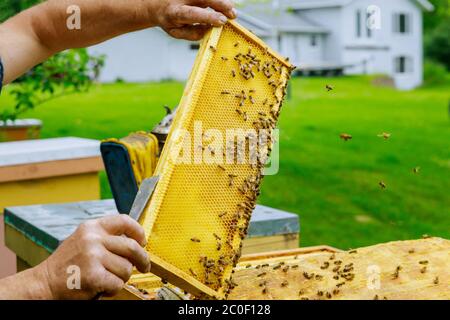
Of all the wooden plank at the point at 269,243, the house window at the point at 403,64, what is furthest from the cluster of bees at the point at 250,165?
the house window at the point at 403,64

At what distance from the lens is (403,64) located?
1773 inches

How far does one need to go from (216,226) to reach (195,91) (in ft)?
1.60

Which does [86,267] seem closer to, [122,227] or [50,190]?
[122,227]

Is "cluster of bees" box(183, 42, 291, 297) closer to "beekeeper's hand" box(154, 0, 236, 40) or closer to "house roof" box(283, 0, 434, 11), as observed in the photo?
"beekeeper's hand" box(154, 0, 236, 40)

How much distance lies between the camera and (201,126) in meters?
2.55

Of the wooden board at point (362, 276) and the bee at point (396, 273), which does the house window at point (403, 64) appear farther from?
the bee at point (396, 273)

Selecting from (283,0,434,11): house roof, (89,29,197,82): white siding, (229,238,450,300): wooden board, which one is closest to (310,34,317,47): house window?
(283,0,434,11): house roof

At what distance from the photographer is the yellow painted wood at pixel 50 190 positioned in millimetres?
5570

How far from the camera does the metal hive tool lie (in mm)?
2367

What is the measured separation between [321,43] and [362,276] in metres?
41.6

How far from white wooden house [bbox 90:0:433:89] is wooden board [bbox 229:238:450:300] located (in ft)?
110

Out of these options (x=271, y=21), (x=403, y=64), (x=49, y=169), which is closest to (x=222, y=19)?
(x=49, y=169)

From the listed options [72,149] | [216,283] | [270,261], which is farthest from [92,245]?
[72,149]

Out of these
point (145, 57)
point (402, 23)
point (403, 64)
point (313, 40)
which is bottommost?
point (403, 64)
